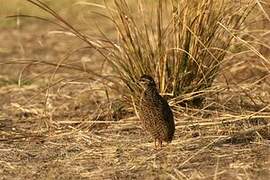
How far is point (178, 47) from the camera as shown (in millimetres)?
4844

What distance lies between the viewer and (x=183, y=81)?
16.0 feet

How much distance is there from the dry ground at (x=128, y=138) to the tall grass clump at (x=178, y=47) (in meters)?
0.17

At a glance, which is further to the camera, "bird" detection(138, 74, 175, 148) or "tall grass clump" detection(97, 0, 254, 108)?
"tall grass clump" detection(97, 0, 254, 108)

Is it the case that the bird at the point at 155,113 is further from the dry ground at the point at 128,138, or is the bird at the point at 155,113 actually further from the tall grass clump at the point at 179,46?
the tall grass clump at the point at 179,46

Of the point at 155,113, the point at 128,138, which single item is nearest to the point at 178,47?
the point at 128,138

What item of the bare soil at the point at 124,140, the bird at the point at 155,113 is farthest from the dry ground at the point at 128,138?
the bird at the point at 155,113

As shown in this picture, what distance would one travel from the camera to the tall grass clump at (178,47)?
188 inches

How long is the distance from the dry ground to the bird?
0.39ft

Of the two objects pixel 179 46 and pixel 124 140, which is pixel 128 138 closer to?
pixel 124 140

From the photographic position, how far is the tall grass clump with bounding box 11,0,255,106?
478 centimetres

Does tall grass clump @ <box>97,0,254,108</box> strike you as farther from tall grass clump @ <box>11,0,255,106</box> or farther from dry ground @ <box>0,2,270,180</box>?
dry ground @ <box>0,2,270,180</box>

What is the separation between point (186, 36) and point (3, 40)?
461cm

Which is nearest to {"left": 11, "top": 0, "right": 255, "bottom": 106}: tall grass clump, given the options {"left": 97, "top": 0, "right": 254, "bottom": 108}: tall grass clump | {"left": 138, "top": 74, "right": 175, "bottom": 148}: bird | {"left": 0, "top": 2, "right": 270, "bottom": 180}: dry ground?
{"left": 97, "top": 0, "right": 254, "bottom": 108}: tall grass clump

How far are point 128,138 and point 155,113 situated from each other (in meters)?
0.57
